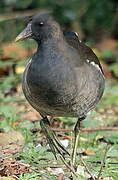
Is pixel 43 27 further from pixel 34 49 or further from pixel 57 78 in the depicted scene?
pixel 34 49

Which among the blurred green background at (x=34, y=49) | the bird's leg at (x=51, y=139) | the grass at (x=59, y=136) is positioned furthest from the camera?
the blurred green background at (x=34, y=49)

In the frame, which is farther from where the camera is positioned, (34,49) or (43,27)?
(34,49)

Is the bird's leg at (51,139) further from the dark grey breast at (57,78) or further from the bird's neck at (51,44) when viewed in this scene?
the bird's neck at (51,44)

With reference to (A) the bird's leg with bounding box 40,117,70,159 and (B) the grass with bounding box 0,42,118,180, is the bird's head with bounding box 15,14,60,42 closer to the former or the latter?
(A) the bird's leg with bounding box 40,117,70,159

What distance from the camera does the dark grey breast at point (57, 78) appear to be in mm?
4250

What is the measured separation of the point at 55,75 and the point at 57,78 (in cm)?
3

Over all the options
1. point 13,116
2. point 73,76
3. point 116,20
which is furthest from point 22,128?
point 116,20

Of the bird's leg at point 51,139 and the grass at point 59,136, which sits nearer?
the grass at point 59,136

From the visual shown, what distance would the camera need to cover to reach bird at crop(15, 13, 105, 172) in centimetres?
425

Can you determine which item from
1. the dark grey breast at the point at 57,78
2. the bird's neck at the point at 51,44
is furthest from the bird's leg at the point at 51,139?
the bird's neck at the point at 51,44

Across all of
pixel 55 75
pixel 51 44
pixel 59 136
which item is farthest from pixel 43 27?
pixel 59 136

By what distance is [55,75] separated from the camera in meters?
4.24

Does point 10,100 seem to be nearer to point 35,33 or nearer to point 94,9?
point 35,33

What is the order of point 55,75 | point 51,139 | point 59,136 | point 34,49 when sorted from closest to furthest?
point 55,75 → point 51,139 → point 59,136 → point 34,49
